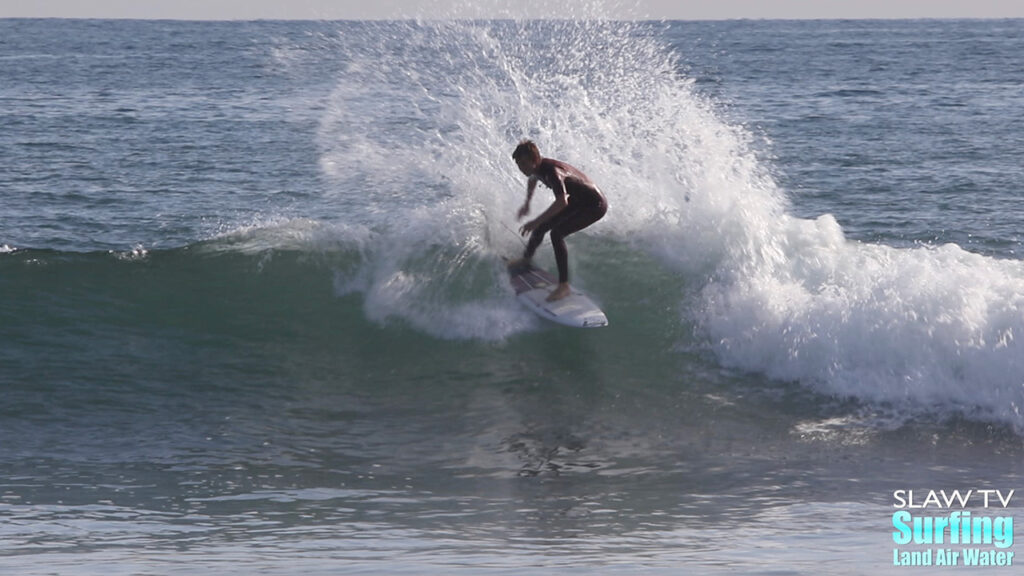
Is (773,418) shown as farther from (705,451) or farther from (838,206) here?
(838,206)

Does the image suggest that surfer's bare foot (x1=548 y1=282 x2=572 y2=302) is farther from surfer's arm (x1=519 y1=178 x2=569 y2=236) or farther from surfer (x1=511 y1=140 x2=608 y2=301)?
surfer's arm (x1=519 y1=178 x2=569 y2=236)

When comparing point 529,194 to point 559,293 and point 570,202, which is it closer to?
point 570,202

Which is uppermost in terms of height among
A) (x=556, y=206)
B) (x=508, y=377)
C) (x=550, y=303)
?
(x=556, y=206)

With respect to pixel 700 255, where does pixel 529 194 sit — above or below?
above

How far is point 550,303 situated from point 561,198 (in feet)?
3.58

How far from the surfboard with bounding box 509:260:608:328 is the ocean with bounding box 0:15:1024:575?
231 millimetres

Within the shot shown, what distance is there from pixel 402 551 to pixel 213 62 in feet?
153

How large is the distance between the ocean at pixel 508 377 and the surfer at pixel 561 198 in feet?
3.41

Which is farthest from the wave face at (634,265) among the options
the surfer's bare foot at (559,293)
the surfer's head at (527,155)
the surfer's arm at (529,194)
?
the surfer's head at (527,155)

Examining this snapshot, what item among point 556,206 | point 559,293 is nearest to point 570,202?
point 556,206

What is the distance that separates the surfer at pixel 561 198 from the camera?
33.0 feet

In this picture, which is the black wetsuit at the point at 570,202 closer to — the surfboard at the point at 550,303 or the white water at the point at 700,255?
the surfboard at the point at 550,303

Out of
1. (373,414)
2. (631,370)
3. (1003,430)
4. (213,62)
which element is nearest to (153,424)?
(373,414)

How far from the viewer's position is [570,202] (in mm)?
10367
